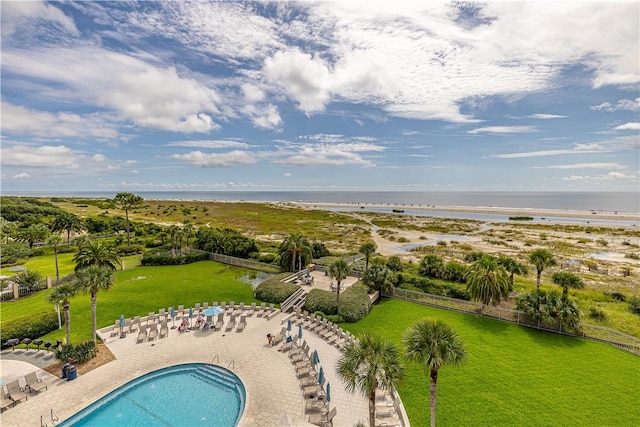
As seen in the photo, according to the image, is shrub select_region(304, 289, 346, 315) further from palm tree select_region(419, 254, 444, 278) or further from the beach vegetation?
the beach vegetation

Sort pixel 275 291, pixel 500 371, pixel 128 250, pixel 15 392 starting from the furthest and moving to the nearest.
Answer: pixel 128 250 → pixel 275 291 → pixel 500 371 → pixel 15 392

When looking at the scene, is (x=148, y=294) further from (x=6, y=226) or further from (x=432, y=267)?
(x=432, y=267)

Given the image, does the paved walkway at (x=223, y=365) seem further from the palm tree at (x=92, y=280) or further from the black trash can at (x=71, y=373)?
the palm tree at (x=92, y=280)

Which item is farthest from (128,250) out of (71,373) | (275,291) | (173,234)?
(71,373)

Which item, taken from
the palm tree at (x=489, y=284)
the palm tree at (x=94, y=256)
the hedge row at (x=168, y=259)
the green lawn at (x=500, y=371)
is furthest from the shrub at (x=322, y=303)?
the hedge row at (x=168, y=259)

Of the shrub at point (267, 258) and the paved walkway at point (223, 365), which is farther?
the shrub at point (267, 258)

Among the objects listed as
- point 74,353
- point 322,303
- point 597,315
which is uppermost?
point 597,315

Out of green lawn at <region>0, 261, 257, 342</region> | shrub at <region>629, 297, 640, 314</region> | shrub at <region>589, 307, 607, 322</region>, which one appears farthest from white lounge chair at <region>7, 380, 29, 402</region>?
shrub at <region>629, 297, 640, 314</region>
